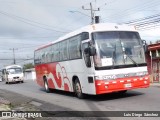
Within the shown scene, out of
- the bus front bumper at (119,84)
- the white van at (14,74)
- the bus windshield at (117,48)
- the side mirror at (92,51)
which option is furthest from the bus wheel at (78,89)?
the white van at (14,74)

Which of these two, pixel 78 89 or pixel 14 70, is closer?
pixel 78 89

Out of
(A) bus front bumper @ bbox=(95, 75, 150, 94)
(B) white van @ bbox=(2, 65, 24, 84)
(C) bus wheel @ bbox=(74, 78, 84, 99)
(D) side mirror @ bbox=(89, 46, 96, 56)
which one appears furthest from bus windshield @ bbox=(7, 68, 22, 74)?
(D) side mirror @ bbox=(89, 46, 96, 56)

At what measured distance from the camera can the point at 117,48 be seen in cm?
1416

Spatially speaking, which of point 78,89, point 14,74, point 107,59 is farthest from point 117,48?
point 14,74

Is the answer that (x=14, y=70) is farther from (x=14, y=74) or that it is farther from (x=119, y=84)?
(x=119, y=84)

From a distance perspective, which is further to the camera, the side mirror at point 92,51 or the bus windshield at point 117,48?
the bus windshield at point 117,48

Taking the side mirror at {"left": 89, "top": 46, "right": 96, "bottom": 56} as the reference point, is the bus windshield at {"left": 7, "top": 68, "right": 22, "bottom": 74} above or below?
below

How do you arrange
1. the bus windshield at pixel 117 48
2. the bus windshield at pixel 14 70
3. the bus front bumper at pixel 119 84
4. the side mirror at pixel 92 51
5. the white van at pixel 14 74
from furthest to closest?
the bus windshield at pixel 14 70, the white van at pixel 14 74, the bus windshield at pixel 117 48, the bus front bumper at pixel 119 84, the side mirror at pixel 92 51

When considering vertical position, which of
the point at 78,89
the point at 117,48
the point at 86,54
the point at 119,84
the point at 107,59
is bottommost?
the point at 78,89

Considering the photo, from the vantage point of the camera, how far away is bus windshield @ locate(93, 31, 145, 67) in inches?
546

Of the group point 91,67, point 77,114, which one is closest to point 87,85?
point 91,67

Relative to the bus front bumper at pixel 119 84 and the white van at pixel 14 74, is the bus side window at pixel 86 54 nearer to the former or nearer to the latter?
the bus front bumper at pixel 119 84

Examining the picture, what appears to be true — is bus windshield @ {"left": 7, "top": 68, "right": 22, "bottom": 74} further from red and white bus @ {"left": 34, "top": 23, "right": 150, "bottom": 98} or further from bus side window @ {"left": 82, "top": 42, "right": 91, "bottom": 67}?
bus side window @ {"left": 82, "top": 42, "right": 91, "bottom": 67}

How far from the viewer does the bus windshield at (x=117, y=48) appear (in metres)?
13.9
